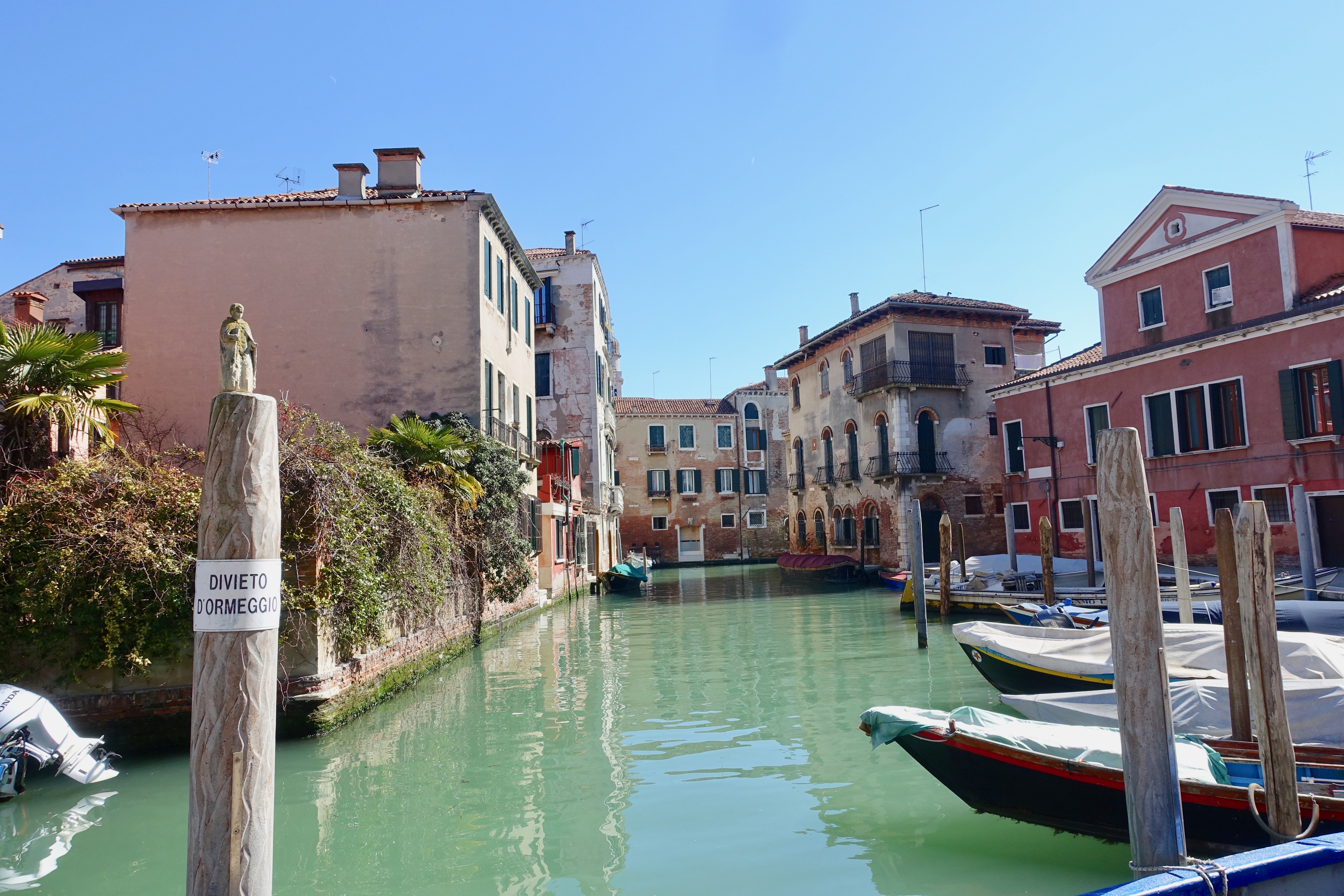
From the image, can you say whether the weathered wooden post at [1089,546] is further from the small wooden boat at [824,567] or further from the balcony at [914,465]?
the small wooden boat at [824,567]

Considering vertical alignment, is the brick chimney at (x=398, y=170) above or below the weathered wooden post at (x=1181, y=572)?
above

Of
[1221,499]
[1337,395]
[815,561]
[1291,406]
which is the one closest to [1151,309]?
[1291,406]

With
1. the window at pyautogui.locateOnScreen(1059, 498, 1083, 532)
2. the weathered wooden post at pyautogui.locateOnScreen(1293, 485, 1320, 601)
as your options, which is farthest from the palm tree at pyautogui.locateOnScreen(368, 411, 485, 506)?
the window at pyautogui.locateOnScreen(1059, 498, 1083, 532)

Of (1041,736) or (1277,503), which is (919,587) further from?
(1041,736)

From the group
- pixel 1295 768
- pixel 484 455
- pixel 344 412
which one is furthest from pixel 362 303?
pixel 1295 768

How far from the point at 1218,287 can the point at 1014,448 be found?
275 inches

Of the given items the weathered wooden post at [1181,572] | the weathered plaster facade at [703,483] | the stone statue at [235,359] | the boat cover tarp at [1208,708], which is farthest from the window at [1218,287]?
the weathered plaster facade at [703,483]

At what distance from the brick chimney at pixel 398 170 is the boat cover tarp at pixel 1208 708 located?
1511cm

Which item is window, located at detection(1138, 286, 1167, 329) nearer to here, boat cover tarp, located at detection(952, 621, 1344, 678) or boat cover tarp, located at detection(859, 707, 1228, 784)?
boat cover tarp, located at detection(952, 621, 1344, 678)

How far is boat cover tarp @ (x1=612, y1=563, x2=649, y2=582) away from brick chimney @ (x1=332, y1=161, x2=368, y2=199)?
15.3 m

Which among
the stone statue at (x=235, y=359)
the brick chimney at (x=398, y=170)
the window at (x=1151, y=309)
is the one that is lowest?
the stone statue at (x=235, y=359)

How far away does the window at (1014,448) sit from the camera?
25.0m

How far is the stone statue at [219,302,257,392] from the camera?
3.30 m

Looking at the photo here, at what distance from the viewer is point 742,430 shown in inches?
1834
